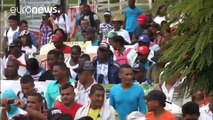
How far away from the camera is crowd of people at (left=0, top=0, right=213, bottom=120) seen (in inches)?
325

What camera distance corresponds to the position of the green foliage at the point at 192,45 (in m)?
5.13

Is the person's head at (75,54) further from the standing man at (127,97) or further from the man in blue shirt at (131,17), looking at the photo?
the man in blue shirt at (131,17)

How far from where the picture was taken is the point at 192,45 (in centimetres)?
524

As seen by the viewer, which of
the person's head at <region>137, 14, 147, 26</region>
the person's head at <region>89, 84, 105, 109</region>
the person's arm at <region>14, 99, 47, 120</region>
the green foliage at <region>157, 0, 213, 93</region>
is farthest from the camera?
the person's head at <region>137, 14, 147, 26</region>

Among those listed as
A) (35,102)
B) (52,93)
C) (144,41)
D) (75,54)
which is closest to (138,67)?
(75,54)

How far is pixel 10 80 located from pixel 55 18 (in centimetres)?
687

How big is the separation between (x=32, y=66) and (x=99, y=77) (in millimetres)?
1126

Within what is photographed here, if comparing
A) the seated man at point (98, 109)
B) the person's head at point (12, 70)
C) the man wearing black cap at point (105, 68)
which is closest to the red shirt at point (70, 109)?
the seated man at point (98, 109)

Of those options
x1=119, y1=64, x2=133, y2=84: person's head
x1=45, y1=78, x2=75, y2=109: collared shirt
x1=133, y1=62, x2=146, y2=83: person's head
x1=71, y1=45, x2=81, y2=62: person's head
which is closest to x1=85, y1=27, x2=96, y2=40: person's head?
x1=71, y1=45, x2=81, y2=62: person's head

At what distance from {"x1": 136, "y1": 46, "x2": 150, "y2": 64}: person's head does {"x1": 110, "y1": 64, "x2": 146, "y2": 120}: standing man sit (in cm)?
285

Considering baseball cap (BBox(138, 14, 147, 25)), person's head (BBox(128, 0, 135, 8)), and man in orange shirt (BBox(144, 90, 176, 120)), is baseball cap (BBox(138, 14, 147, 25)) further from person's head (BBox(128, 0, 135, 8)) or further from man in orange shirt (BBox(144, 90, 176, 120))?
man in orange shirt (BBox(144, 90, 176, 120))

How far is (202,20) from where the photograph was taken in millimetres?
5160

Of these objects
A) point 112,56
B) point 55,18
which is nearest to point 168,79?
point 112,56

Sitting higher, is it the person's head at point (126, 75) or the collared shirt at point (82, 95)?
the person's head at point (126, 75)
